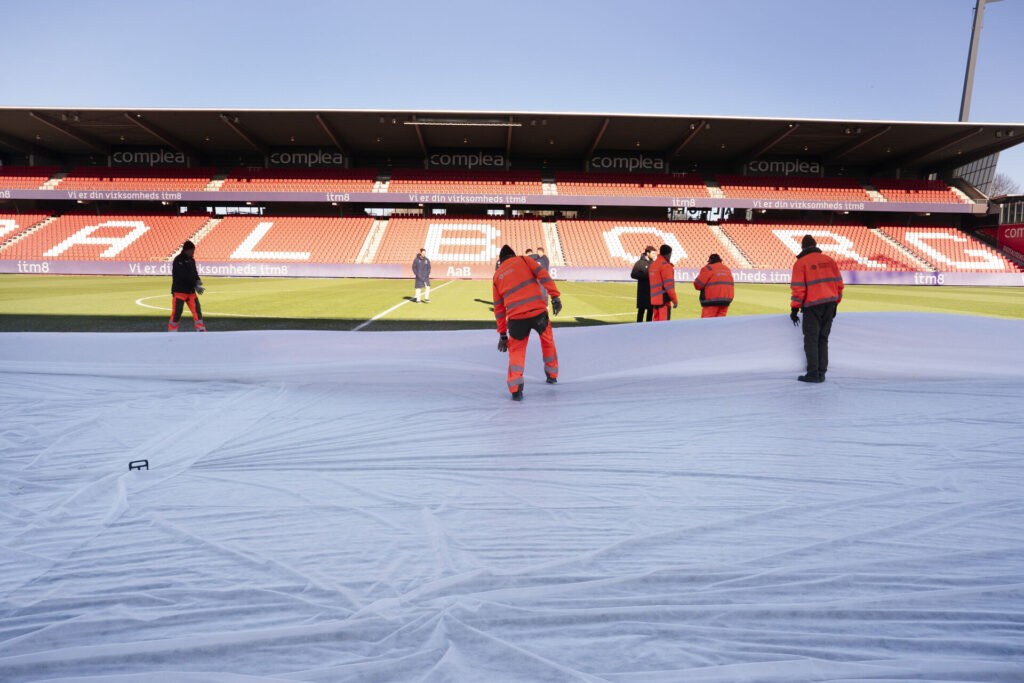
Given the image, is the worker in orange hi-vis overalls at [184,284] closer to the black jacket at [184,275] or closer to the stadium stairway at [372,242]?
the black jacket at [184,275]

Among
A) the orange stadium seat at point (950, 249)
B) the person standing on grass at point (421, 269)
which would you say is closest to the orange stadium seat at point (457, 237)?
the person standing on grass at point (421, 269)

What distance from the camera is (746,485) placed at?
3.11m

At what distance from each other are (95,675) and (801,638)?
2.36 metres

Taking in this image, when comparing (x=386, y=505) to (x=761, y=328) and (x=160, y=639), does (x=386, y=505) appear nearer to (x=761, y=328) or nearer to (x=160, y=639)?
(x=160, y=639)

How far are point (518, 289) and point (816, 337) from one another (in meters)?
3.22

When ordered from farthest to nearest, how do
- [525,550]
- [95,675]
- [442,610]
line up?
[525,550]
[442,610]
[95,675]

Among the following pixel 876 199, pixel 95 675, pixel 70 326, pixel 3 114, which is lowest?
pixel 95 675

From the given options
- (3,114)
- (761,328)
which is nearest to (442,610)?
(761,328)

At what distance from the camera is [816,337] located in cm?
557

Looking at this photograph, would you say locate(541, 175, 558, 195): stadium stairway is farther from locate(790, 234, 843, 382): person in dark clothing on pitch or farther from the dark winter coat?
locate(790, 234, 843, 382): person in dark clothing on pitch

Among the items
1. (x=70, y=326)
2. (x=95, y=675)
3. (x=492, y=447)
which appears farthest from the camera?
(x=70, y=326)

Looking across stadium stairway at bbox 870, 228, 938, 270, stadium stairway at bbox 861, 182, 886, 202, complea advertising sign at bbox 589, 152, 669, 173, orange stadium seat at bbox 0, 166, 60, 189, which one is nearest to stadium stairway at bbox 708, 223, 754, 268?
complea advertising sign at bbox 589, 152, 669, 173

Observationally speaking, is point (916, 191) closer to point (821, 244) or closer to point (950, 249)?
point (950, 249)

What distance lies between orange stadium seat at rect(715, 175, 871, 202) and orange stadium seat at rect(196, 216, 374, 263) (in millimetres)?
25253
